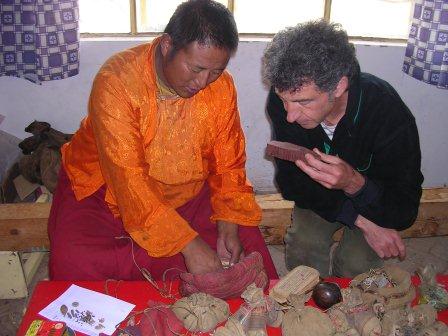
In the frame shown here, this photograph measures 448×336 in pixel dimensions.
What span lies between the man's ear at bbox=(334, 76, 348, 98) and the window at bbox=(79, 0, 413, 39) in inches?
63.5

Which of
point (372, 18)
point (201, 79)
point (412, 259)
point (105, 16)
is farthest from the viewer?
point (372, 18)

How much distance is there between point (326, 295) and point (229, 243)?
0.48 metres

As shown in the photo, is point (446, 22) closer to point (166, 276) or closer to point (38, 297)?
point (166, 276)

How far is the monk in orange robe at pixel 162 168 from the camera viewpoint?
1.52 m

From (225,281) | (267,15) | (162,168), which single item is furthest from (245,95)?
(225,281)

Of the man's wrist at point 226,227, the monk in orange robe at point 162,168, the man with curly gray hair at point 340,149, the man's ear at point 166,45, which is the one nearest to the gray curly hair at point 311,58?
the man with curly gray hair at point 340,149

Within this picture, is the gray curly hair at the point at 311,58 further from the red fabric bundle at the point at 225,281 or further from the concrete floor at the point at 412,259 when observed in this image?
the concrete floor at the point at 412,259

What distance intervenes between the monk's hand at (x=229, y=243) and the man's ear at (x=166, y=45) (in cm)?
70

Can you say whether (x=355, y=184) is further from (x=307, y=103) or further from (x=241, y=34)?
(x=241, y=34)

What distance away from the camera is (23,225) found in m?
2.44

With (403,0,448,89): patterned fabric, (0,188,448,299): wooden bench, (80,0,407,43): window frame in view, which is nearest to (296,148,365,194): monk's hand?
(0,188,448,299): wooden bench

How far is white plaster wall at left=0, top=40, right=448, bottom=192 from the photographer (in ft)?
9.52

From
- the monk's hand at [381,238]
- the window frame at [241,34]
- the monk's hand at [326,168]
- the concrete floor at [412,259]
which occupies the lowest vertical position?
the concrete floor at [412,259]

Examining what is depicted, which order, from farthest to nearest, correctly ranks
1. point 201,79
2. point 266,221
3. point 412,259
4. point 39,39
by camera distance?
point 412,259 → point 266,221 → point 39,39 → point 201,79
